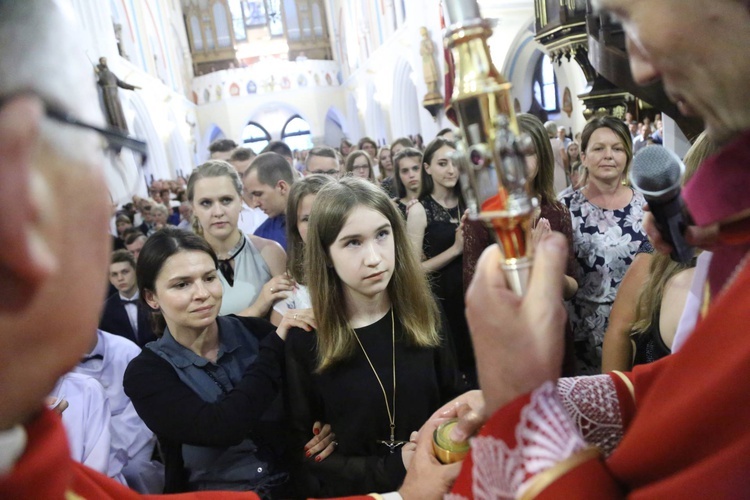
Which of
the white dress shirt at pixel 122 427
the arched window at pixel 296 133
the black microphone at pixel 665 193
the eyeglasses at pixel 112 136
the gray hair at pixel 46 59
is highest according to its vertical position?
the arched window at pixel 296 133

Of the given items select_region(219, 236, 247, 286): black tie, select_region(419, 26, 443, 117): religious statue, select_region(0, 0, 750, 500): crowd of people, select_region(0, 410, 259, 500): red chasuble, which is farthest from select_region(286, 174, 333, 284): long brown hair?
select_region(419, 26, 443, 117): religious statue

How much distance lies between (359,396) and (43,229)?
4.70ft

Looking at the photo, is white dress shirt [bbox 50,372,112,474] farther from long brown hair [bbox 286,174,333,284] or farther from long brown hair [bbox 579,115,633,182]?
long brown hair [bbox 579,115,633,182]

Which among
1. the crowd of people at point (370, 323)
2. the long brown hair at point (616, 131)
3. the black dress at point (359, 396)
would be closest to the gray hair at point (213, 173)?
the crowd of people at point (370, 323)

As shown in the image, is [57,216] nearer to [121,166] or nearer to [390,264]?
[121,166]

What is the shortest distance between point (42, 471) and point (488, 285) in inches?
18.5

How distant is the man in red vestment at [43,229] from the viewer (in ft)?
1.38

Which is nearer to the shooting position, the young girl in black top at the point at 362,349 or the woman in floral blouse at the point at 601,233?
the young girl in black top at the point at 362,349

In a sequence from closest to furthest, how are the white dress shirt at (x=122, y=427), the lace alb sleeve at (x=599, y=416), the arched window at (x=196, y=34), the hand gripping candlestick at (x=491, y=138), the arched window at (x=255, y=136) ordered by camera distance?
1. the hand gripping candlestick at (x=491, y=138)
2. the lace alb sleeve at (x=599, y=416)
3. the white dress shirt at (x=122, y=427)
4. the arched window at (x=196, y=34)
5. the arched window at (x=255, y=136)

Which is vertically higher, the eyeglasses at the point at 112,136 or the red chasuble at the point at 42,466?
the eyeglasses at the point at 112,136

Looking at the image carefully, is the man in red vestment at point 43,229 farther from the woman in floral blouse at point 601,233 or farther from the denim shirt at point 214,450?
the woman in floral blouse at point 601,233

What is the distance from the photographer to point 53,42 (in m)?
0.46

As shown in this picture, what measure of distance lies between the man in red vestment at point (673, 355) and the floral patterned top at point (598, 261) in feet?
6.46

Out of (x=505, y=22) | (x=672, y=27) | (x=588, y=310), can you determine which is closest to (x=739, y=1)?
(x=672, y=27)
